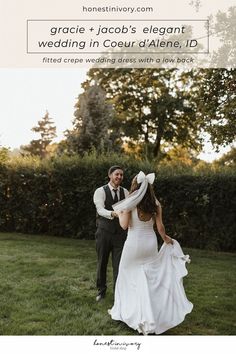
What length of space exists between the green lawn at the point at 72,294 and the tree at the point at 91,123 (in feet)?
45.0

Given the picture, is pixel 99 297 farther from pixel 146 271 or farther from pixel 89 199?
pixel 89 199

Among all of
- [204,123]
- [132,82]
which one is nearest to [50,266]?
[204,123]

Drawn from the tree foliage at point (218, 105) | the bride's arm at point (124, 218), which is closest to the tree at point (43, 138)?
the tree foliage at point (218, 105)

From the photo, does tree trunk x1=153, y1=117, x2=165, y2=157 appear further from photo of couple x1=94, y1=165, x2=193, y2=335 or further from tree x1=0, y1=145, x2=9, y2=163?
photo of couple x1=94, y1=165, x2=193, y2=335

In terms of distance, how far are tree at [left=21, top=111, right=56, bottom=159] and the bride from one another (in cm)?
4549

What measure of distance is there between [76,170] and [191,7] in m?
8.93

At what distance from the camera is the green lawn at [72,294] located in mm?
6508

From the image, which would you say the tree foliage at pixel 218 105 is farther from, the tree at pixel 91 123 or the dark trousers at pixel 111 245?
the tree at pixel 91 123

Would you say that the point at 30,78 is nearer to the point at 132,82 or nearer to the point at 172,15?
the point at 172,15

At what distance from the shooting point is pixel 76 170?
16.0 metres

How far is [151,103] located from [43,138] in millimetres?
25019

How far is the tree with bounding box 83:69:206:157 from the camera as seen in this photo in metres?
30.5

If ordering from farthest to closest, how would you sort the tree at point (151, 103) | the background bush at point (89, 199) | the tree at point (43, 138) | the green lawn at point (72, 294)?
1. the tree at point (43, 138)
2. the tree at point (151, 103)
3. the background bush at point (89, 199)
4. the green lawn at point (72, 294)

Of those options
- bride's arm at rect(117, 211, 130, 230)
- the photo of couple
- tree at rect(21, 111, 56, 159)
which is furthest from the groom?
tree at rect(21, 111, 56, 159)
